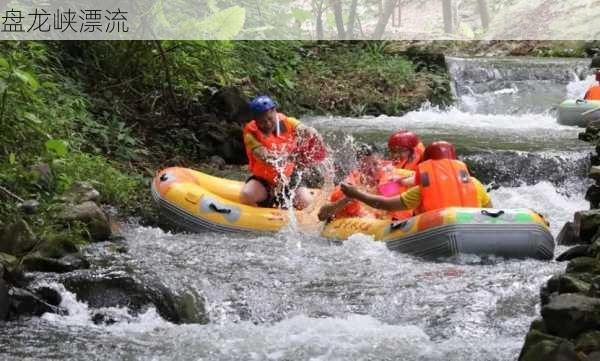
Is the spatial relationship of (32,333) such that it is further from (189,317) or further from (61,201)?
(61,201)

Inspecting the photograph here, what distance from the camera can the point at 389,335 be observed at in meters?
4.77

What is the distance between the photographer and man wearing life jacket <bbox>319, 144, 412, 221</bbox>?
288 inches

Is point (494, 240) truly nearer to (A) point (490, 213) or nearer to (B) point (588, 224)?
(A) point (490, 213)

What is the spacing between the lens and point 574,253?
6090 millimetres

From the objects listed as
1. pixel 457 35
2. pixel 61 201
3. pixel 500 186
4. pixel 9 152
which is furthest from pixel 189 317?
pixel 457 35

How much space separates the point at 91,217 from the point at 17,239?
94 cm

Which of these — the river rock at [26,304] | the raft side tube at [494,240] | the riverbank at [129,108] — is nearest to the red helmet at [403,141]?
the raft side tube at [494,240]

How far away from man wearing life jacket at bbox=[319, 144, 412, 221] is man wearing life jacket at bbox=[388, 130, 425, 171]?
0.43ft

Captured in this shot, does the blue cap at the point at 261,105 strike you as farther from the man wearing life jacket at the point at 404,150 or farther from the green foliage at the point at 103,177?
the green foliage at the point at 103,177

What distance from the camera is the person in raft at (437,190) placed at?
661 centimetres

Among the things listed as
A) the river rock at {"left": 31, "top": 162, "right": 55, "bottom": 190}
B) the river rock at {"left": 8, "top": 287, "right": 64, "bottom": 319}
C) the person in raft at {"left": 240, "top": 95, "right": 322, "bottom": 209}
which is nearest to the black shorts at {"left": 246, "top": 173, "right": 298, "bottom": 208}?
the person in raft at {"left": 240, "top": 95, "right": 322, "bottom": 209}

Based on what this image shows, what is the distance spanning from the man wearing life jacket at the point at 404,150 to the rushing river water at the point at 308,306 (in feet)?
2.93

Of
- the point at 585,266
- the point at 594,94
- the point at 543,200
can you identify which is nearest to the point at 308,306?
the point at 585,266

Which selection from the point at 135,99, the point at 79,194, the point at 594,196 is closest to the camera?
the point at 79,194
